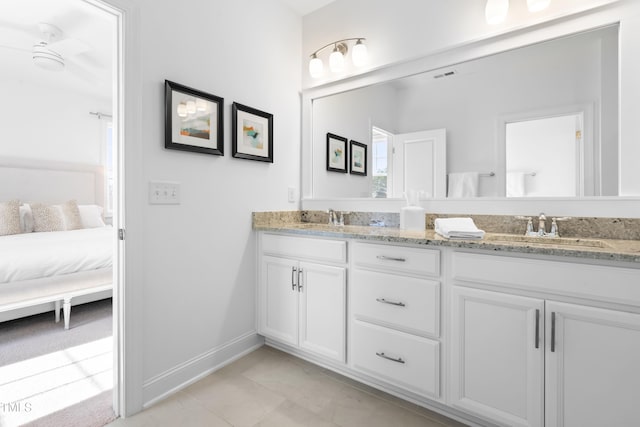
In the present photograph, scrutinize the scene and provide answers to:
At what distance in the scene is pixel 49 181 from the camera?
4.11 meters

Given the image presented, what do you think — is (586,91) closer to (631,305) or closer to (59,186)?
(631,305)

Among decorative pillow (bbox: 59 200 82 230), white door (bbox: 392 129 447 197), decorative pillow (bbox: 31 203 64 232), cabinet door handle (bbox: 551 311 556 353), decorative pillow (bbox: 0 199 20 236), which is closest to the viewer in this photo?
cabinet door handle (bbox: 551 311 556 353)

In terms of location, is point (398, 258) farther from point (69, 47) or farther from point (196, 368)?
point (69, 47)

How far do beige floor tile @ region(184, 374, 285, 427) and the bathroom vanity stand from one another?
1.21ft

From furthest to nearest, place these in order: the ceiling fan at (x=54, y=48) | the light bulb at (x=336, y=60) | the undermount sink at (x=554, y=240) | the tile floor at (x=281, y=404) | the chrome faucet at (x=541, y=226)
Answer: the ceiling fan at (x=54, y=48)
the light bulb at (x=336, y=60)
the chrome faucet at (x=541, y=226)
the tile floor at (x=281, y=404)
the undermount sink at (x=554, y=240)

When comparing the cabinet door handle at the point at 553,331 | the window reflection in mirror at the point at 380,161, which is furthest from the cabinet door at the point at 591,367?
the window reflection in mirror at the point at 380,161

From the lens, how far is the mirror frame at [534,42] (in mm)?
1433

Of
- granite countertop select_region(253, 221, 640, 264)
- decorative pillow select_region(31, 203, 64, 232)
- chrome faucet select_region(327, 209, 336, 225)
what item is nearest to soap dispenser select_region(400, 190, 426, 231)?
granite countertop select_region(253, 221, 640, 264)

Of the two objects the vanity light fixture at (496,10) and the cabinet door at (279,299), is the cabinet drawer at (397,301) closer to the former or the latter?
the cabinet door at (279,299)

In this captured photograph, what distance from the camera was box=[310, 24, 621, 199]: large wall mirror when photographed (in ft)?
4.99

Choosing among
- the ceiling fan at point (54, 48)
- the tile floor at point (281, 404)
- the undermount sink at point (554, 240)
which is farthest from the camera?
the ceiling fan at point (54, 48)

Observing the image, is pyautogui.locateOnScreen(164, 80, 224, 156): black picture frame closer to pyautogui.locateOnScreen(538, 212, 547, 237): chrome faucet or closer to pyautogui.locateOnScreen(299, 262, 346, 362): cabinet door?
pyautogui.locateOnScreen(299, 262, 346, 362): cabinet door

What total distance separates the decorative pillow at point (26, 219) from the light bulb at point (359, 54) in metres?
4.06

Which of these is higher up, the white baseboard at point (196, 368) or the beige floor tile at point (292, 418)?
the white baseboard at point (196, 368)
